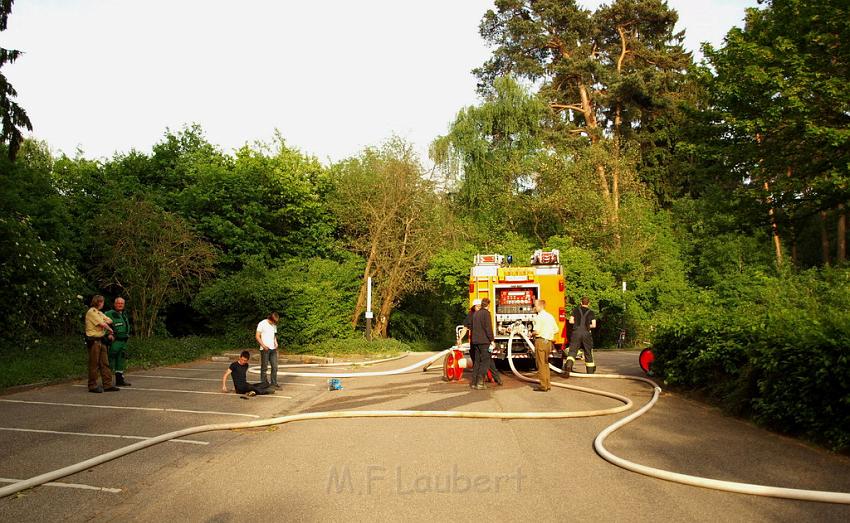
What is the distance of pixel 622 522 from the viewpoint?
16.7 feet

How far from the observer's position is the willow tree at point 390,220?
29.0 m

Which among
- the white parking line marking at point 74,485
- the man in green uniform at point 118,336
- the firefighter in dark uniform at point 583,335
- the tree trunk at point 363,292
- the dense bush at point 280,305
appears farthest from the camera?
the tree trunk at point 363,292

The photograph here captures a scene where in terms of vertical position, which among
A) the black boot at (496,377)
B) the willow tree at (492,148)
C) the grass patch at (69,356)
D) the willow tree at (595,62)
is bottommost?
the black boot at (496,377)

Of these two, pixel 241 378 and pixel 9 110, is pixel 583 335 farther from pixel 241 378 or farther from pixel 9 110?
pixel 9 110

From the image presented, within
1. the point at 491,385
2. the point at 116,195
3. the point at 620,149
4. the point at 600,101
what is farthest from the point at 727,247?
the point at 116,195

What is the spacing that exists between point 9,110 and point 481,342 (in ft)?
40.7

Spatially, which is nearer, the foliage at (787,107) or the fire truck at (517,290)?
the fire truck at (517,290)

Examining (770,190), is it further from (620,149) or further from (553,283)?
(620,149)

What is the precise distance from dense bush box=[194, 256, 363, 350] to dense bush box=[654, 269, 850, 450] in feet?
46.3

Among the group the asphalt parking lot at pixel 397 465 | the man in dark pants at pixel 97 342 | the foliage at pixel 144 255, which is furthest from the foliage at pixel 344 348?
the asphalt parking lot at pixel 397 465

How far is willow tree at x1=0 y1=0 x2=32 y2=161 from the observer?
15820 mm

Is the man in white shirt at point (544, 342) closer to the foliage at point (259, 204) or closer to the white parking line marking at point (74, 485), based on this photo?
the white parking line marking at point (74, 485)

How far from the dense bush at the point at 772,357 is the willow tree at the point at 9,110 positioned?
15.3 m

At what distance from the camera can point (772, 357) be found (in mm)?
8625
